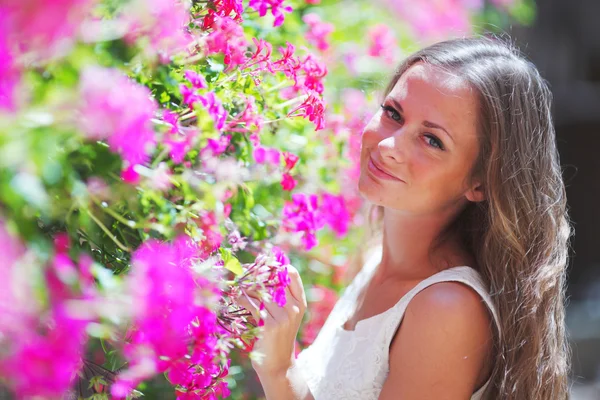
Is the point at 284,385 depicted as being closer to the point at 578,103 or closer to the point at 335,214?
the point at 335,214

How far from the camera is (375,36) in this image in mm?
2461

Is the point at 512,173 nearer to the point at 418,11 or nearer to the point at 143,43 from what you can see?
the point at 143,43

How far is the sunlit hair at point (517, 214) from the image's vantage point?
159 centimetres

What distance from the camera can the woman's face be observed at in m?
1.54

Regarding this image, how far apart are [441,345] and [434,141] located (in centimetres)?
42

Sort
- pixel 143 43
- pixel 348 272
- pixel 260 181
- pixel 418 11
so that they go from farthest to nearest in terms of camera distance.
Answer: pixel 418 11, pixel 348 272, pixel 260 181, pixel 143 43

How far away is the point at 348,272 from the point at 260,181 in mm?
608

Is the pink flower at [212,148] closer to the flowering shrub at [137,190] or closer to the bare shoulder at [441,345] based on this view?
the flowering shrub at [137,190]

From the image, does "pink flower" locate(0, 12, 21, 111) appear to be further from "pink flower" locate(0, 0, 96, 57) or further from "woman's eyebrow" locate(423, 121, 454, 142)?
"woman's eyebrow" locate(423, 121, 454, 142)

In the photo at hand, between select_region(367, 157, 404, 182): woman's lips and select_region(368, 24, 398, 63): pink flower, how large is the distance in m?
0.92

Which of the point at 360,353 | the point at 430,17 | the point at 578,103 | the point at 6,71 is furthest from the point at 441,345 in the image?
the point at 578,103

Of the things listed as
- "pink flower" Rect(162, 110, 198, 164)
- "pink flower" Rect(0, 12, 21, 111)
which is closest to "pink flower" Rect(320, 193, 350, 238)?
"pink flower" Rect(162, 110, 198, 164)

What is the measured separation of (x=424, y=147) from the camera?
1545 mm

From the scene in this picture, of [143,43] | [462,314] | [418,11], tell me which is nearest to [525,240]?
[462,314]
